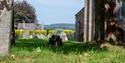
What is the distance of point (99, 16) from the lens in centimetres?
2589

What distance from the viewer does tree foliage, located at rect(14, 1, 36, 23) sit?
307 feet

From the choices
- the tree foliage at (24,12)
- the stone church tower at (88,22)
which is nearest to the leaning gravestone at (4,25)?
the stone church tower at (88,22)

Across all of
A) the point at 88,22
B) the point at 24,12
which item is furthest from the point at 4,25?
the point at 24,12

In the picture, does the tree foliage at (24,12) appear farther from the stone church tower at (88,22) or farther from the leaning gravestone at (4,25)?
the leaning gravestone at (4,25)

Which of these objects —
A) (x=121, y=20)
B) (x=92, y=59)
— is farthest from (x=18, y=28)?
(x=92, y=59)

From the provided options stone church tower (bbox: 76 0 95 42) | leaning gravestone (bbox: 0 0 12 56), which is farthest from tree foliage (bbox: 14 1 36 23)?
leaning gravestone (bbox: 0 0 12 56)

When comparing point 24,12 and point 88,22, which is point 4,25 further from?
point 24,12

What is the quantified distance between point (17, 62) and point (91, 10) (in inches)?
1549

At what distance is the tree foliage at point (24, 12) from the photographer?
307ft

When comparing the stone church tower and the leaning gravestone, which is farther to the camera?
the stone church tower

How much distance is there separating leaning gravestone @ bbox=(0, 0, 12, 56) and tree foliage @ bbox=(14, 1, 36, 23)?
78.3 m

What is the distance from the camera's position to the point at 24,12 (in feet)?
307

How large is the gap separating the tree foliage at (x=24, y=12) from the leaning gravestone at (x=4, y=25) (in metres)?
78.3

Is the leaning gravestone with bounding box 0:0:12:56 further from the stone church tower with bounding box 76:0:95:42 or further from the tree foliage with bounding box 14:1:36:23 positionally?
the tree foliage with bounding box 14:1:36:23
